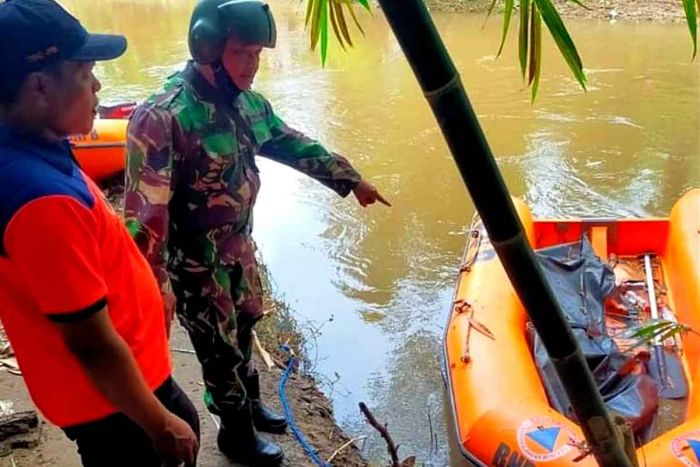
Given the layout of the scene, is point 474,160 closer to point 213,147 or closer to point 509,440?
point 213,147

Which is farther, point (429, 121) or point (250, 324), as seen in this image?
point (429, 121)

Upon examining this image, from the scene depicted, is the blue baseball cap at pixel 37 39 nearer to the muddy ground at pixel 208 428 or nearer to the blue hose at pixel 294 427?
the muddy ground at pixel 208 428

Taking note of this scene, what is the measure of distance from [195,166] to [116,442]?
0.63 metres

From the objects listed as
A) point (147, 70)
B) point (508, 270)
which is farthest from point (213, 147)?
point (147, 70)

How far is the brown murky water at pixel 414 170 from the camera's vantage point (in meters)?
3.75

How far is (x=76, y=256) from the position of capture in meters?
0.96

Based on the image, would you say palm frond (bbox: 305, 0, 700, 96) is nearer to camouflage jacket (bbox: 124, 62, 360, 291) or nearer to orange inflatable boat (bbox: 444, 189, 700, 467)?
camouflage jacket (bbox: 124, 62, 360, 291)

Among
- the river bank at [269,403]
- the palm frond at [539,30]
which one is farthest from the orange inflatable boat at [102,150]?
the palm frond at [539,30]

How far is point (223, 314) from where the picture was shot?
5.89 ft

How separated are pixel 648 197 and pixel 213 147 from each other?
4.56 metres

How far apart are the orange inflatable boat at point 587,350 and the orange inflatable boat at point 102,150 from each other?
95.6 inches

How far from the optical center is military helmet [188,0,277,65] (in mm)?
1526

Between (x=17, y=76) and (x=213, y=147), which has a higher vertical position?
(x=17, y=76)

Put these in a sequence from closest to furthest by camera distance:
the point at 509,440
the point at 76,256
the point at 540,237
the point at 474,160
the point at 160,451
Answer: the point at 474,160 → the point at 76,256 → the point at 160,451 → the point at 509,440 → the point at 540,237
